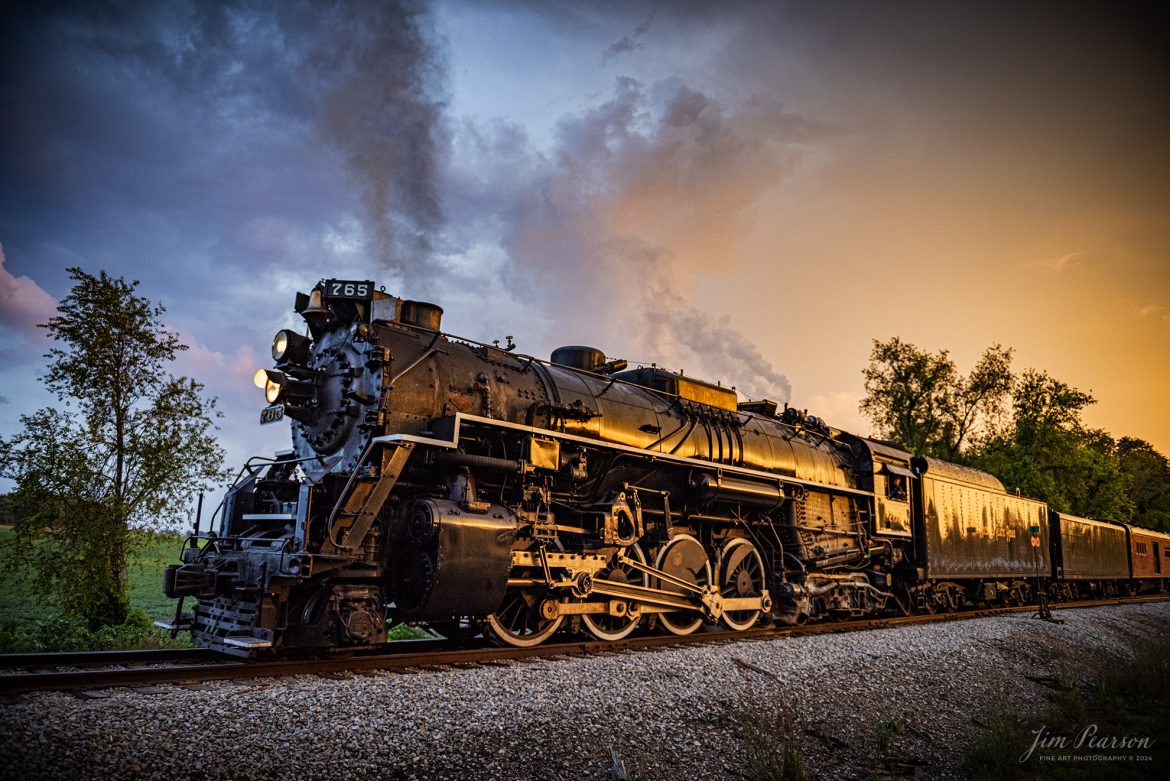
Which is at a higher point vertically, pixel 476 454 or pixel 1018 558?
pixel 476 454

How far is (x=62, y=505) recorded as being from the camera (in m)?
10.6

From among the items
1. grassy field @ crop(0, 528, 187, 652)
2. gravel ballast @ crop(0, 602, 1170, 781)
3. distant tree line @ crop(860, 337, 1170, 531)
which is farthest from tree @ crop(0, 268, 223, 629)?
distant tree line @ crop(860, 337, 1170, 531)

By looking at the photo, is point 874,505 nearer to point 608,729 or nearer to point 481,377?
point 481,377

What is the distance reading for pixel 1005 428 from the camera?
128 feet

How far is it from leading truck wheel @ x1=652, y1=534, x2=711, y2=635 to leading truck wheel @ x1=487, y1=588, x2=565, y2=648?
1.91 metres

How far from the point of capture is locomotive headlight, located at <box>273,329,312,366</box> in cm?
847

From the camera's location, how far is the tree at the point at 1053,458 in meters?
36.9

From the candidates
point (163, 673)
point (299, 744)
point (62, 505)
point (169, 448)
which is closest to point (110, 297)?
point (169, 448)

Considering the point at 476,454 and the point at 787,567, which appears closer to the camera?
the point at 476,454

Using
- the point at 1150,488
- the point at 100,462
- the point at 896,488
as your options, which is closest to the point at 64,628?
the point at 100,462

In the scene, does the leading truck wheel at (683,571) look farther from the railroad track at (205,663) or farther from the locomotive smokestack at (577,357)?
the locomotive smokestack at (577,357)

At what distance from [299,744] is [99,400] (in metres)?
9.23
